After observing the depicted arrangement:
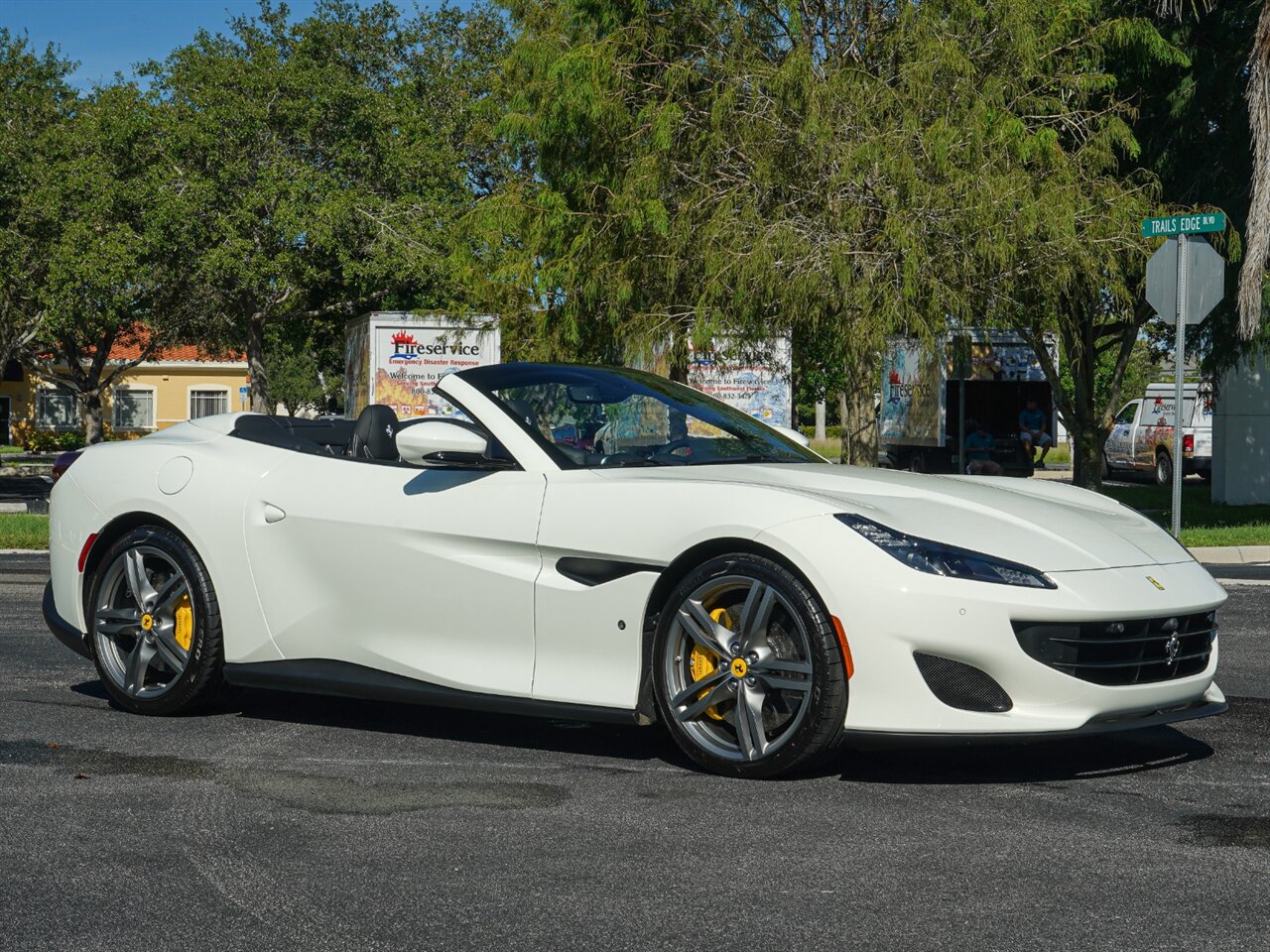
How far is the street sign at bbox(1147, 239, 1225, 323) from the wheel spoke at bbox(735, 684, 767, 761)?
1003 centimetres

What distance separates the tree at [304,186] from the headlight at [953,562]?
89.1 feet

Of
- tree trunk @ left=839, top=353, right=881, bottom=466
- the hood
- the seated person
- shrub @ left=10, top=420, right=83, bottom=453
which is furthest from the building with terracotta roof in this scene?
the hood

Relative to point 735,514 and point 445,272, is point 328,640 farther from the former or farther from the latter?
point 445,272

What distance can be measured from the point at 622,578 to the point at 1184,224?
30.7 feet

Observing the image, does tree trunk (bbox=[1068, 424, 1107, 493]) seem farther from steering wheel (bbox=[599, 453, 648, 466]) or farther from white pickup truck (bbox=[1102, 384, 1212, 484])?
steering wheel (bbox=[599, 453, 648, 466])

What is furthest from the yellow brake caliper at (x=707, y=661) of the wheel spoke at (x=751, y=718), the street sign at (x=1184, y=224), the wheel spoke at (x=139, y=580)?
the street sign at (x=1184, y=224)

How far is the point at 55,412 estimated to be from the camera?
77.4 metres

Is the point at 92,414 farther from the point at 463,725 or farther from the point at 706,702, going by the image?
the point at 706,702

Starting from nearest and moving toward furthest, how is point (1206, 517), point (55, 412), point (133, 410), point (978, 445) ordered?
1. point (1206, 517)
2. point (978, 445)
3. point (55, 412)
4. point (133, 410)

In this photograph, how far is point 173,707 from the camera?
20.4ft

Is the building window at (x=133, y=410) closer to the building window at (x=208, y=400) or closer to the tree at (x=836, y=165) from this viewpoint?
the building window at (x=208, y=400)

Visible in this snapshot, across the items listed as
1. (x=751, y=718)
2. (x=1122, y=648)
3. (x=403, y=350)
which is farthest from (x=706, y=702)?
(x=403, y=350)

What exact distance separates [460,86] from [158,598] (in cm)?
3457

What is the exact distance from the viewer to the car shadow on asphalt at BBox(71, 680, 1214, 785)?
16.9ft
